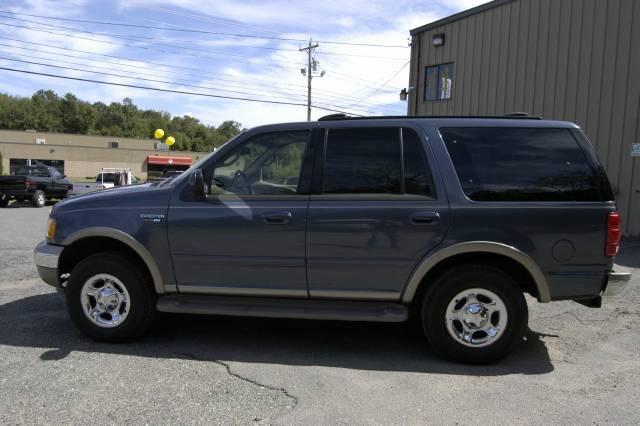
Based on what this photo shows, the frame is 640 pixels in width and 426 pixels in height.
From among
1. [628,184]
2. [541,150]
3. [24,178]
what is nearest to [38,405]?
[541,150]

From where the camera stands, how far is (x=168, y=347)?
4.61 metres

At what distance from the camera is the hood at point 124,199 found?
14.8 feet

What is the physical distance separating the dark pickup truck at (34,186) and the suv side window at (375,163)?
67.5 ft

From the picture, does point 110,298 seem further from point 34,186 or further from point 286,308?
point 34,186

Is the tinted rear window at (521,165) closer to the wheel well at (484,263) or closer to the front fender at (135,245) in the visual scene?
the wheel well at (484,263)

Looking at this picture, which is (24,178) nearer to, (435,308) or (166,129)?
(435,308)

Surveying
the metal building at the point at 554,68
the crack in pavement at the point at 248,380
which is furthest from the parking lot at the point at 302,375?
the metal building at the point at 554,68

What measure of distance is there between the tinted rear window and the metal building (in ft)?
26.1

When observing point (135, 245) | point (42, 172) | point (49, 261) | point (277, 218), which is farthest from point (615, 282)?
point (42, 172)

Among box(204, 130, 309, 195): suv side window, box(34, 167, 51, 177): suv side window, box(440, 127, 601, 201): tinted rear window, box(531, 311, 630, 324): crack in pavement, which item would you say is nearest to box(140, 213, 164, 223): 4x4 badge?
box(204, 130, 309, 195): suv side window

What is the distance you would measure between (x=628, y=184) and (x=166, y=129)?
118 metres

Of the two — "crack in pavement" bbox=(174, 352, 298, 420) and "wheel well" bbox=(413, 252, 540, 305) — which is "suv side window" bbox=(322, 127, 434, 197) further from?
"crack in pavement" bbox=(174, 352, 298, 420)

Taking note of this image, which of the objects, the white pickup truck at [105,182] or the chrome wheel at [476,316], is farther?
the white pickup truck at [105,182]

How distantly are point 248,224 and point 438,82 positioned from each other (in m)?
13.3
